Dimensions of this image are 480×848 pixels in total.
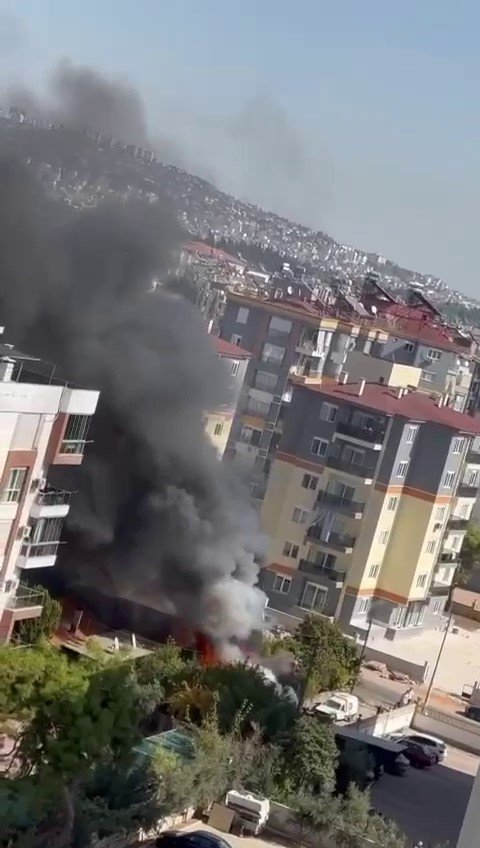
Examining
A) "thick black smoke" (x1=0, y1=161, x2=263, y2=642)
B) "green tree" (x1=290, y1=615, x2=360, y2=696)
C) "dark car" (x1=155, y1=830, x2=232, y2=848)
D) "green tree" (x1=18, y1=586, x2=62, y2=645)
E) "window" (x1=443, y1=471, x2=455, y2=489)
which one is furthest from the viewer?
"window" (x1=443, y1=471, x2=455, y2=489)

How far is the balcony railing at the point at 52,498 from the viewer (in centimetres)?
611

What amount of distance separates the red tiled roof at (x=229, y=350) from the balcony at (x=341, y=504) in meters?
1.22

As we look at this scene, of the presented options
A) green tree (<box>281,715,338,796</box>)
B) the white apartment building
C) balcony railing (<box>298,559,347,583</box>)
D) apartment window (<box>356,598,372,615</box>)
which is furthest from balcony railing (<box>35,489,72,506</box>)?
apartment window (<box>356,598,372,615</box>)

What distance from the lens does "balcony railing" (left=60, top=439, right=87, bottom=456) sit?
6180mm

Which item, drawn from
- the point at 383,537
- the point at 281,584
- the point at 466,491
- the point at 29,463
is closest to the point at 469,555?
the point at 466,491

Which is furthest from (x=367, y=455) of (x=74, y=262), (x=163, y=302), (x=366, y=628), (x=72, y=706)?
(x=72, y=706)

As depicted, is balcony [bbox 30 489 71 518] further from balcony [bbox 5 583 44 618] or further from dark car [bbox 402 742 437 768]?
dark car [bbox 402 742 437 768]

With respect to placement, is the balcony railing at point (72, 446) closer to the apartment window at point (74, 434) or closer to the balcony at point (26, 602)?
the apartment window at point (74, 434)

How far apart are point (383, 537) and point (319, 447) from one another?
0.87 m

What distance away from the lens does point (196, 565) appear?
812cm

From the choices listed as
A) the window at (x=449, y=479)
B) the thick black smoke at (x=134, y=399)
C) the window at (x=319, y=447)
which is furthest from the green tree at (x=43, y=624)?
the window at (x=449, y=479)

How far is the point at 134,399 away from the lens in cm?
855

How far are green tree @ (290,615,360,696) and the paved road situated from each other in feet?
2.51

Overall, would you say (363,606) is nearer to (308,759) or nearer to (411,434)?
(411,434)
